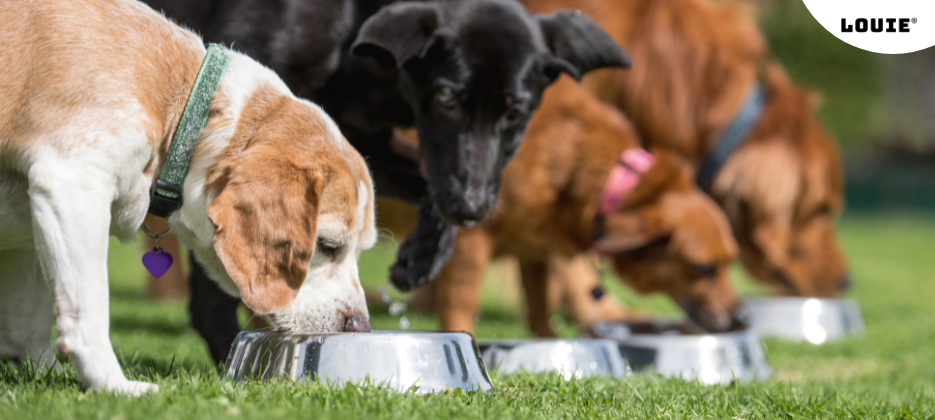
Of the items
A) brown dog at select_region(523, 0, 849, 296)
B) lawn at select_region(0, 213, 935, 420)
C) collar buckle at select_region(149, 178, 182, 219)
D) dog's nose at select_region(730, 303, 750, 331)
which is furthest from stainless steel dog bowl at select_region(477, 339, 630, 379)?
brown dog at select_region(523, 0, 849, 296)

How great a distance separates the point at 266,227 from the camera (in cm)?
243

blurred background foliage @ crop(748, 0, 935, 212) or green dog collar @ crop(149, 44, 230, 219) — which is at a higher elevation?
blurred background foliage @ crop(748, 0, 935, 212)

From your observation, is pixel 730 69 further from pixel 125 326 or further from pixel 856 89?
pixel 856 89

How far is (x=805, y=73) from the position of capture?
66.8 feet

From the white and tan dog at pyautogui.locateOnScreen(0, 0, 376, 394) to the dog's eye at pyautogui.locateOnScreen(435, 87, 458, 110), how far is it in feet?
2.50

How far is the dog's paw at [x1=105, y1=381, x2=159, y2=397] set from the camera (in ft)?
7.39

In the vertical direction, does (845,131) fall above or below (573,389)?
above

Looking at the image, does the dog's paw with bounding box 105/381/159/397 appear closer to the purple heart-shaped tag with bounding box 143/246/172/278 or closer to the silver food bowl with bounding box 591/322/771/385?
the purple heart-shaped tag with bounding box 143/246/172/278

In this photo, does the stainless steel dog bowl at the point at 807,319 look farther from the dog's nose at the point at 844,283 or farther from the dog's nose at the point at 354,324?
the dog's nose at the point at 354,324

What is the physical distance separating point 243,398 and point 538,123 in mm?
3100

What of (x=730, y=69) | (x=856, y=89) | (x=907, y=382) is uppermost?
(x=856, y=89)

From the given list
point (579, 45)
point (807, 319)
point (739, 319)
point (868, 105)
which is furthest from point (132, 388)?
point (868, 105)

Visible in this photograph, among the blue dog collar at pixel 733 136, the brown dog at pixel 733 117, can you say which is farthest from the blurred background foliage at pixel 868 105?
the blue dog collar at pixel 733 136

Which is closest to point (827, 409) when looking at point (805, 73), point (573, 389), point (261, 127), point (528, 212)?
point (573, 389)
